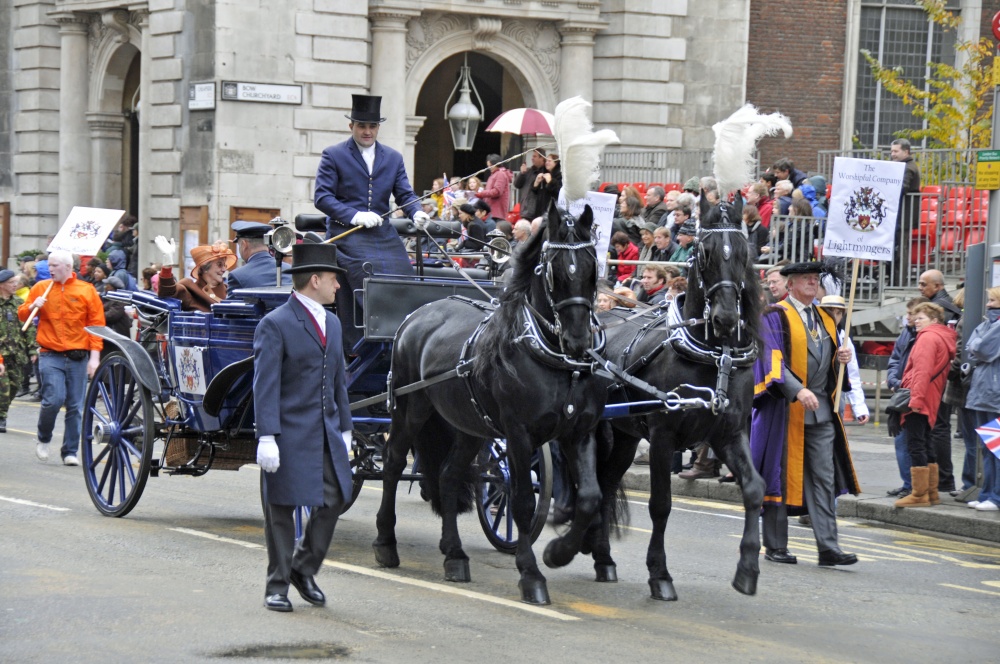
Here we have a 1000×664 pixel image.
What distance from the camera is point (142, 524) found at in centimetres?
1054

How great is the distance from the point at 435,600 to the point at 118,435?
3.68 m

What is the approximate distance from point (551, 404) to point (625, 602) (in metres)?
1.23

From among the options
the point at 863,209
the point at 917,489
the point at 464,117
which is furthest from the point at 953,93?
the point at 917,489

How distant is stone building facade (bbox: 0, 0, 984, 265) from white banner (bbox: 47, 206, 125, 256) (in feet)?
28.5

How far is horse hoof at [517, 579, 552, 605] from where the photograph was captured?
8.27 m

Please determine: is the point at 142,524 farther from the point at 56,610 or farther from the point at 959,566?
the point at 959,566

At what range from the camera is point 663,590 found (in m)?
8.56

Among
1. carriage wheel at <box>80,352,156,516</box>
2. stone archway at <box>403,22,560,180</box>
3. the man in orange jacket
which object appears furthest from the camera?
stone archway at <box>403,22,560,180</box>

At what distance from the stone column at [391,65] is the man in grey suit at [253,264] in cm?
1391

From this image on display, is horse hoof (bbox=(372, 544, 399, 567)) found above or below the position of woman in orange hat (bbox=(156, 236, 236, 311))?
below

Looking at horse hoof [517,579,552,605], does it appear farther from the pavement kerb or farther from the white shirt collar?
the pavement kerb

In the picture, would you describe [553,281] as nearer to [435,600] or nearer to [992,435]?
[435,600]

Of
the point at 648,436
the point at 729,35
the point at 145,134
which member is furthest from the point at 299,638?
the point at 729,35

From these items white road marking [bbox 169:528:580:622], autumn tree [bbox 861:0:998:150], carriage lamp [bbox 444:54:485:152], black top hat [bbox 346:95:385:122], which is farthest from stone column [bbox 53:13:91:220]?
white road marking [bbox 169:528:580:622]
